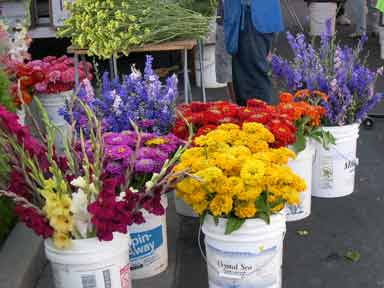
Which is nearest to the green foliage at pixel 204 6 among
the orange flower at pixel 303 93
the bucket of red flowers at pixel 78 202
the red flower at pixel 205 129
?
the orange flower at pixel 303 93

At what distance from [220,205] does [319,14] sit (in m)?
7.08

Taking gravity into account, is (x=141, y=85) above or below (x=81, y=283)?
above

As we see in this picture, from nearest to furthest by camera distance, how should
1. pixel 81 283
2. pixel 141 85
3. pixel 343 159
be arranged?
pixel 81 283 < pixel 141 85 < pixel 343 159

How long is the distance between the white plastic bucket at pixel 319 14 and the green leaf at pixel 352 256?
6.03 meters

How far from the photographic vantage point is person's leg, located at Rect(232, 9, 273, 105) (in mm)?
4274

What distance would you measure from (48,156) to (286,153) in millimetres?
1013

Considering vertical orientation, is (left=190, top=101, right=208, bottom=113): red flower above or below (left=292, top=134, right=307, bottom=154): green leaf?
above

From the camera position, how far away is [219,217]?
2541mm

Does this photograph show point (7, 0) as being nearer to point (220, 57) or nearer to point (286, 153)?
point (220, 57)

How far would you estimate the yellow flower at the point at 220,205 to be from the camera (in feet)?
8.02

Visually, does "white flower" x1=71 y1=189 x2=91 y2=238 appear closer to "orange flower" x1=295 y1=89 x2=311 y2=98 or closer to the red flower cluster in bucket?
the red flower cluster in bucket

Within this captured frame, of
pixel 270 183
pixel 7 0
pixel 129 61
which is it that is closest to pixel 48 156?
pixel 270 183

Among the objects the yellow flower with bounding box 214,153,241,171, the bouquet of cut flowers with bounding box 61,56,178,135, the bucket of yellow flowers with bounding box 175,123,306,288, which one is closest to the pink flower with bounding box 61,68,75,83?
the bouquet of cut flowers with bounding box 61,56,178,135

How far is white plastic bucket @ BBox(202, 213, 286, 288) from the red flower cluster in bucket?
1.65 feet
